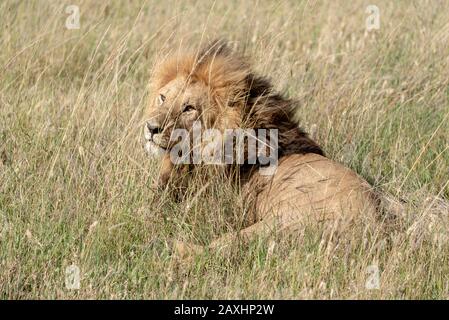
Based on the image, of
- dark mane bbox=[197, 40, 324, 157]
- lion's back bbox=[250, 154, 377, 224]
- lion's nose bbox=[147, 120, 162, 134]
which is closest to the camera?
lion's back bbox=[250, 154, 377, 224]

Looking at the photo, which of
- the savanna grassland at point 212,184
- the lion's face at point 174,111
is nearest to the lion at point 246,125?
the lion's face at point 174,111

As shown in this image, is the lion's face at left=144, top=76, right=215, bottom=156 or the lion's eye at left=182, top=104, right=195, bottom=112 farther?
the lion's eye at left=182, top=104, right=195, bottom=112

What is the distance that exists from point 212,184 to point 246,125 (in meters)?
0.40

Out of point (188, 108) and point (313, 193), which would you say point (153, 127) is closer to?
point (188, 108)

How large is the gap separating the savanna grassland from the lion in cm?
13

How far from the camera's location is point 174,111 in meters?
5.03

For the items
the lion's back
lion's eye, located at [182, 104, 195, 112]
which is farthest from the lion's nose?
the lion's back

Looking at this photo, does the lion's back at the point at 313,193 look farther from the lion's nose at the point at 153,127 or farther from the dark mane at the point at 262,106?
the lion's nose at the point at 153,127

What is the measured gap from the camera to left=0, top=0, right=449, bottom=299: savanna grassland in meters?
4.07

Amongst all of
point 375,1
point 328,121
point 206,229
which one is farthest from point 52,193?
point 375,1

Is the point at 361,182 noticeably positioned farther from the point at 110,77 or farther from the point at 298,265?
the point at 110,77

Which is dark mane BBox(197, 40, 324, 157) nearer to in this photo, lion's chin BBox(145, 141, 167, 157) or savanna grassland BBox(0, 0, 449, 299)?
savanna grassland BBox(0, 0, 449, 299)

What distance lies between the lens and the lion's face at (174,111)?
491 cm

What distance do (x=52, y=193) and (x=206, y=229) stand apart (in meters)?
0.78
